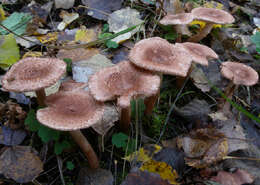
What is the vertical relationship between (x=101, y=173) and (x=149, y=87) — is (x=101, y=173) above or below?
below

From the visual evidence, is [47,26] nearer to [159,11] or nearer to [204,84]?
[159,11]

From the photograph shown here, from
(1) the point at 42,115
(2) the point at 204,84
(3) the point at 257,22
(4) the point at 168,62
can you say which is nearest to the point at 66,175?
(1) the point at 42,115

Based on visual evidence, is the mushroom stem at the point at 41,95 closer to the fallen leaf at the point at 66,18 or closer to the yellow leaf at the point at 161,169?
the yellow leaf at the point at 161,169

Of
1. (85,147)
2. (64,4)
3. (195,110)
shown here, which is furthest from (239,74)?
(64,4)

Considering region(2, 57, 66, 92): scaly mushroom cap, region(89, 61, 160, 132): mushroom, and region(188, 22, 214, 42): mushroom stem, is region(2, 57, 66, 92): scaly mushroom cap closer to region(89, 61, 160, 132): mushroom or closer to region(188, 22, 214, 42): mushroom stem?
region(89, 61, 160, 132): mushroom

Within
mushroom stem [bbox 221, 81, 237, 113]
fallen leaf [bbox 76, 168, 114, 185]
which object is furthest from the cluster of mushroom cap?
fallen leaf [bbox 76, 168, 114, 185]
